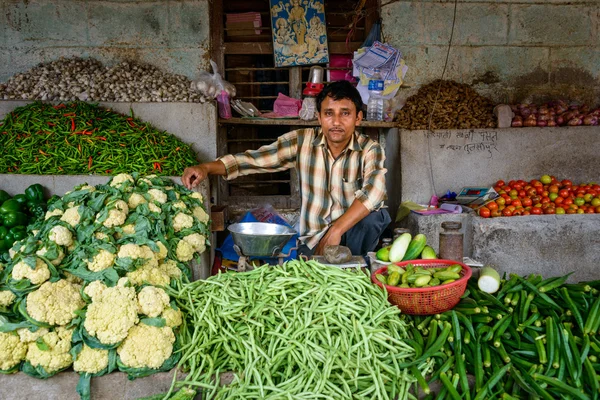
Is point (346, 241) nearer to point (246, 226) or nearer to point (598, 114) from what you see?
point (246, 226)

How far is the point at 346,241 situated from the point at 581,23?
413cm

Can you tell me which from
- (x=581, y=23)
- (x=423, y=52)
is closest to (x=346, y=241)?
(x=423, y=52)

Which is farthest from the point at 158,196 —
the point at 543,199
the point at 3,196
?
the point at 543,199

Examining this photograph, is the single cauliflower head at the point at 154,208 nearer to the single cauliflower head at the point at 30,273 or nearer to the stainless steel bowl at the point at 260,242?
the stainless steel bowl at the point at 260,242

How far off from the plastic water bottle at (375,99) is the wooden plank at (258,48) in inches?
26.0

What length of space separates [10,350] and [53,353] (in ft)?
0.65

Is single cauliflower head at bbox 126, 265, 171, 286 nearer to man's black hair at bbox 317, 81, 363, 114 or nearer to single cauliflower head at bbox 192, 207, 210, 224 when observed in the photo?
single cauliflower head at bbox 192, 207, 210, 224

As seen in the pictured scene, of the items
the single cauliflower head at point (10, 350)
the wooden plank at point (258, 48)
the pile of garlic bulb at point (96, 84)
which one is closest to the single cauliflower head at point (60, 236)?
the single cauliflower head at point (10, 350)

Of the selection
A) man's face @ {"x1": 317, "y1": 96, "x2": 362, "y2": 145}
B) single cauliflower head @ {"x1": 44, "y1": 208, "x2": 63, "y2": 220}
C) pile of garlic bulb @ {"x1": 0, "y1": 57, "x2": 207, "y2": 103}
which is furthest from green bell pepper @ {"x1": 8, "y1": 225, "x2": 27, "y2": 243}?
man's face @ {"x1": 317, "y1": 96, "x2": 362, "y2": 145}

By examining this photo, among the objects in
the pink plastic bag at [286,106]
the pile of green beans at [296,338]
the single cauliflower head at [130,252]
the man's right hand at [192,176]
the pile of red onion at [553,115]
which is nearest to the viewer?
the pile of green beans at [296,338]

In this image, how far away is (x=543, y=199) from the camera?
5148 mm

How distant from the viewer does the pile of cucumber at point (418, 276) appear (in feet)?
8.22

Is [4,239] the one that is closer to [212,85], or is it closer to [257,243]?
[257,243]

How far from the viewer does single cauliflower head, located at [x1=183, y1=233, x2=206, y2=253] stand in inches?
124
